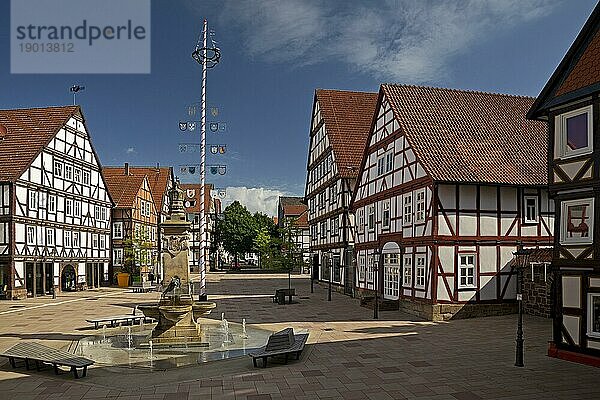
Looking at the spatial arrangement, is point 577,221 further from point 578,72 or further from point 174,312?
point 174,312

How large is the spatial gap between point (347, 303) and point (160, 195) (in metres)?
40.4

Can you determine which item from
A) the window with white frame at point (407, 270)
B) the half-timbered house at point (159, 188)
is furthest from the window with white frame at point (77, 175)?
the window with white frame at point (407, 270)

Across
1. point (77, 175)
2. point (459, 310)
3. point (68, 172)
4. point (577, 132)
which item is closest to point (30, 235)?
point (68, 172)

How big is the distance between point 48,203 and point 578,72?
3484 cm

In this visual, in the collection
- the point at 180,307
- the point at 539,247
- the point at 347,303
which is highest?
the point at 539,247

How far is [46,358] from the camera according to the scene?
45.8 ft

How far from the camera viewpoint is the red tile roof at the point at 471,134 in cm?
2443

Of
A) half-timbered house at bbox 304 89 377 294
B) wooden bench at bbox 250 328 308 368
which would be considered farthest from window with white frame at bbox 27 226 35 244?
wooden bench at bbox 250 328 308 368

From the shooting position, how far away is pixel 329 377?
13.3m

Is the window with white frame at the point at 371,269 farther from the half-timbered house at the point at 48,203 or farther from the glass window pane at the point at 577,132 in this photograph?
the half-timbered house at the point at 48,203

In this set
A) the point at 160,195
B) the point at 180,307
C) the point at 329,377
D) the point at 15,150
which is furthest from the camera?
the point at 160,195

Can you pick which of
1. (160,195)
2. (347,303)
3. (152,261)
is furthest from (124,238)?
(347,303)

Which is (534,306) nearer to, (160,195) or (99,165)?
(99,165)

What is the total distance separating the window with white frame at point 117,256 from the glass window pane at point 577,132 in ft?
147
